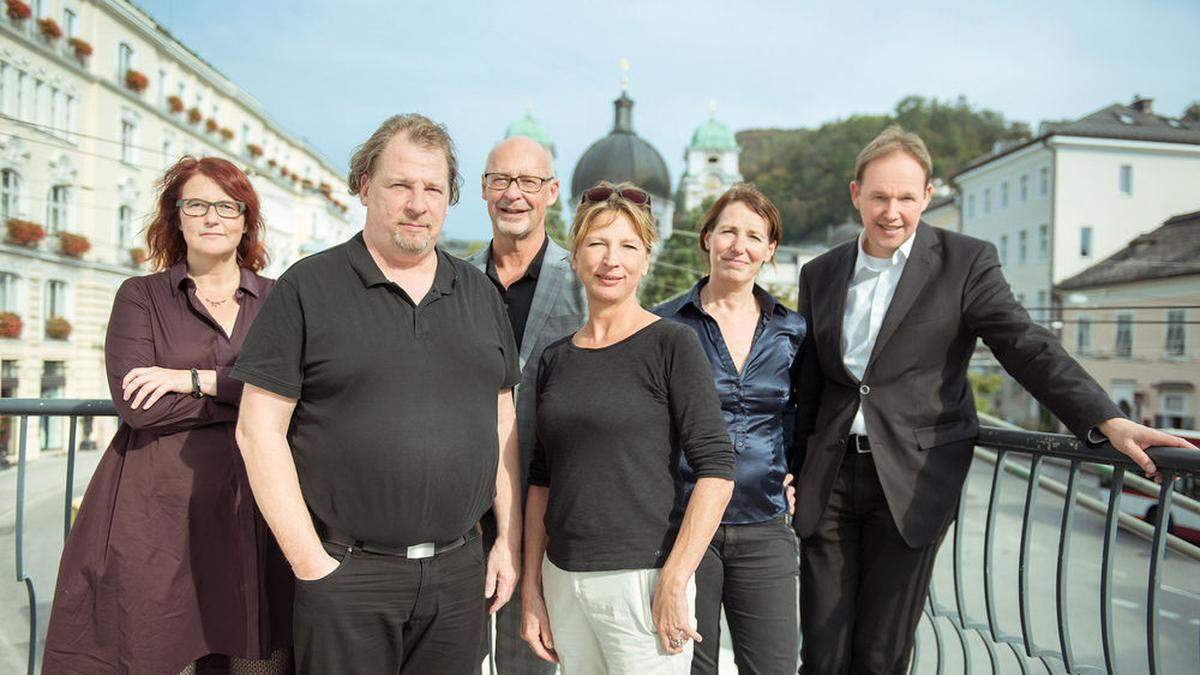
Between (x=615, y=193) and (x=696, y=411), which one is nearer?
(x=696, y=411)

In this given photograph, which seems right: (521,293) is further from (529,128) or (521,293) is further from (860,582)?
(529,128)

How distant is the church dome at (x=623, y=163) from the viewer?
84750 millimetres

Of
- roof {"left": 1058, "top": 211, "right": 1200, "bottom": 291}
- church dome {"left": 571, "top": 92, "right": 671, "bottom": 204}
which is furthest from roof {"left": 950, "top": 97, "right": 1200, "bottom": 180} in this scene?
church dome {"left": 571, "top": 92, "right": 671, "bottom": 204}

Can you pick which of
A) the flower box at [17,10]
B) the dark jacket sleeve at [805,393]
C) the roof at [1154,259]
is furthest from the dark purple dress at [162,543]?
the roof at [1154,259]

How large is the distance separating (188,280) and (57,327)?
25205 millimetres

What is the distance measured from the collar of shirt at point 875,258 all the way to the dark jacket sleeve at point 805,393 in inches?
9.9

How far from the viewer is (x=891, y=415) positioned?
2734 mm

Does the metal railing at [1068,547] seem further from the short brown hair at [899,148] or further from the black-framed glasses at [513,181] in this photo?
the black-framed glasses at [513,181]

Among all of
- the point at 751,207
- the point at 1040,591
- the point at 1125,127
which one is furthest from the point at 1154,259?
the point at 751,207

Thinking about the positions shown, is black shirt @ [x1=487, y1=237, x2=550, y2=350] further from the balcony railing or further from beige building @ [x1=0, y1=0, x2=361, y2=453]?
beige building @ [x1=0, y1=0, x2=361, y2=453]

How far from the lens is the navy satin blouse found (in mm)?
2623

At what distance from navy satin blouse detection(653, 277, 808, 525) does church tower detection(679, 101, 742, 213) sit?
88762 millimetres

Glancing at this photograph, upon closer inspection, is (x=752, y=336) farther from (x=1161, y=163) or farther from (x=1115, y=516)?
(x=1161, y=163)

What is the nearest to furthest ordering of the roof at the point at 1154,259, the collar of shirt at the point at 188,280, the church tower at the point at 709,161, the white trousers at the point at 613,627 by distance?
the white trousers at the point at 613,627 → the collar of shirt at the point at 188,280 → the roof at the point at 1154,259 → the church tower at the point at 709,161
